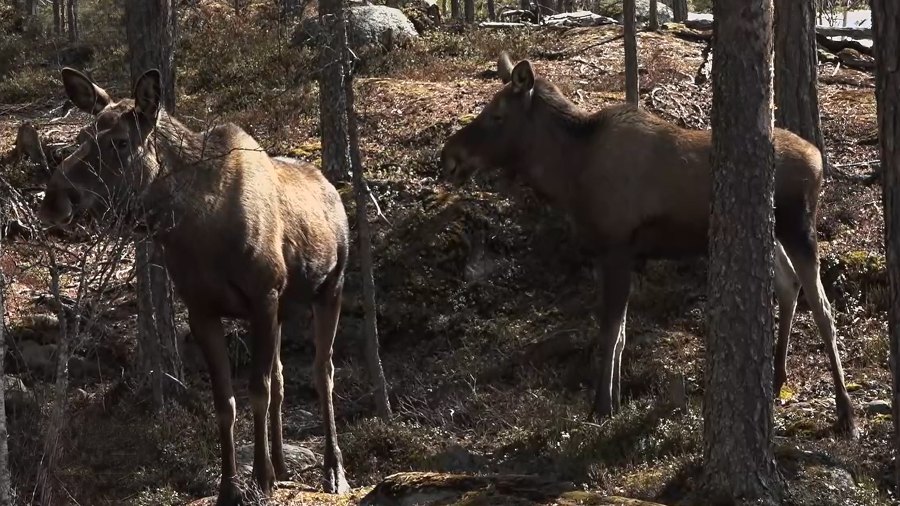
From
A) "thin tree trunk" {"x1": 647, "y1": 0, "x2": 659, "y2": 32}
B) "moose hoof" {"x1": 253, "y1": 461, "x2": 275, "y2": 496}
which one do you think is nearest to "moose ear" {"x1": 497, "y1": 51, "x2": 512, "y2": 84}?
"moose hoof" {"x1": 253, "y1": 461, "x2": 275, "y2": 496}

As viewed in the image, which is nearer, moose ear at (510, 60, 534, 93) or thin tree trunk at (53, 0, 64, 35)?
moose ear at (510, 60, 534, 93)

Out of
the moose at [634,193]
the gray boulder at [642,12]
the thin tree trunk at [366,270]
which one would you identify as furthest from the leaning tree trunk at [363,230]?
the gray boulder at [642,12]

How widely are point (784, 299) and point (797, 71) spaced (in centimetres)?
421

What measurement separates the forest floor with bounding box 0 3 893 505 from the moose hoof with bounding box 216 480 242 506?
1190mm

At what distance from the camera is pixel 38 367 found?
12633mm

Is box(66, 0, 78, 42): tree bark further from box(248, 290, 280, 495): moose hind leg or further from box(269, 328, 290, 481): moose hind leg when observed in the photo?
box(248, 290, 280, 495): moose hind leg

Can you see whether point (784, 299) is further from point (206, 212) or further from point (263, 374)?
point (206, 212)

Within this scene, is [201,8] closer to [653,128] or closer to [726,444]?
[653,128]

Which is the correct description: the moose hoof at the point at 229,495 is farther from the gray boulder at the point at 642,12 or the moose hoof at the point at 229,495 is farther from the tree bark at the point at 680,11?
the gray boulder at the point at 642,12

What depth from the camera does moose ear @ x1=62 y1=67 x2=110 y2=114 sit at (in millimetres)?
7883

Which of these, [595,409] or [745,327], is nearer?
[745,327]

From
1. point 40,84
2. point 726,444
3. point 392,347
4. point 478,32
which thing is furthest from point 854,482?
point 40,84

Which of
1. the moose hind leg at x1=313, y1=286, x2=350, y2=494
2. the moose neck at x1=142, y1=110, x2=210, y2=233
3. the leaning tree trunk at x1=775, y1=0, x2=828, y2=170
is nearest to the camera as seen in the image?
the moose neck at x1=142, y1=110, x2=210, y2=233

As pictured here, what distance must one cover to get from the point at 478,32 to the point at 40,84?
9.22 meters
